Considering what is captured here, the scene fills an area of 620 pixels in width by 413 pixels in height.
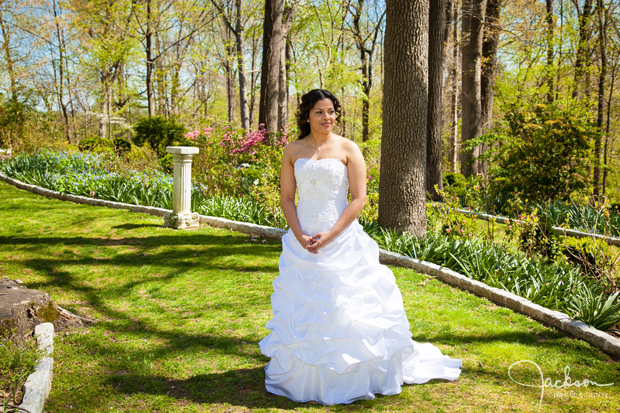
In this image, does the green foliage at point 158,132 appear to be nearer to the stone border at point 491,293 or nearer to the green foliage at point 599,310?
the stone border at point 491,293

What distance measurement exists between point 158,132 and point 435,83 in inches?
420

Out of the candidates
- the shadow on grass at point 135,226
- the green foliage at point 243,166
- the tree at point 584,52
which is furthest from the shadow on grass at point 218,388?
the tree at point 584,52

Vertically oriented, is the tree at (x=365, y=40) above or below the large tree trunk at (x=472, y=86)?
above

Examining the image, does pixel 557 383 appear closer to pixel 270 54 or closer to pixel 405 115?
pixel 405 115

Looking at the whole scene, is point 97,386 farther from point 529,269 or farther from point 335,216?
point 529,269

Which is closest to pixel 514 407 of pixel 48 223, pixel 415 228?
pixel 415 228

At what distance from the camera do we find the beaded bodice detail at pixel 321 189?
3814mm

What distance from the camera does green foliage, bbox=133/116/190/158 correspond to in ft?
58.6

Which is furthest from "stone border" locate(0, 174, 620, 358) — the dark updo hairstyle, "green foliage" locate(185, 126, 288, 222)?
the dark updo hairstyle

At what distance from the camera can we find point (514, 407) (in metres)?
3.46

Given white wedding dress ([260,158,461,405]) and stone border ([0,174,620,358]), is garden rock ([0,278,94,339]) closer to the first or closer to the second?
white wedding dress ([260,158,461,405])

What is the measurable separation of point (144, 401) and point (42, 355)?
33.6 inches

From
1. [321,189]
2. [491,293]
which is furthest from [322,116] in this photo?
[491,293]

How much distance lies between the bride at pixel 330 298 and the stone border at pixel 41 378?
4.94 ft
